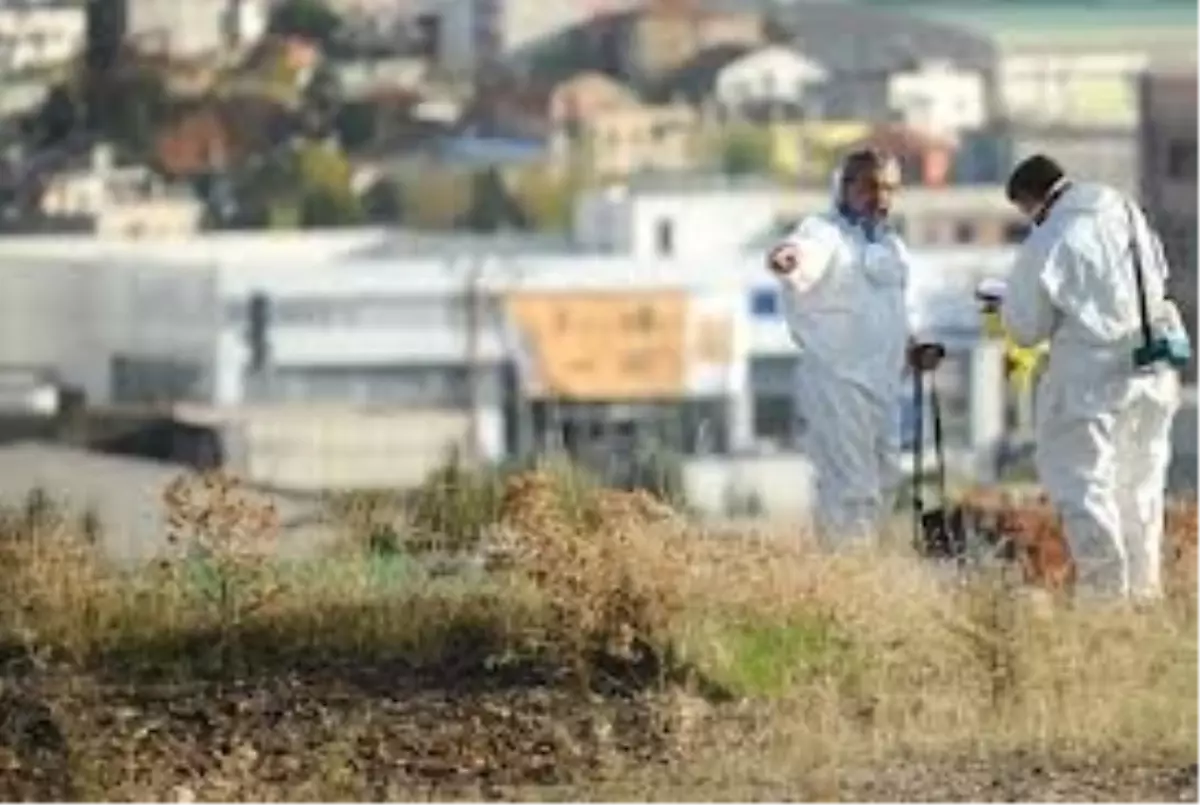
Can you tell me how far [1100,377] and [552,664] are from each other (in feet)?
5.63

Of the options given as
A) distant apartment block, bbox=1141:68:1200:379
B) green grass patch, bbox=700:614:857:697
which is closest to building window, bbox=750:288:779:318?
distant apartment block, bbox=1141:68:1200:379

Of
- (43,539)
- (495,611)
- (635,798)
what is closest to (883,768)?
(635,798)

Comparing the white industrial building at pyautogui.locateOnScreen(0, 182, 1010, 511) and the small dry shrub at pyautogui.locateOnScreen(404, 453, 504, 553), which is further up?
the small dry shrub at pyautogui.locateOnScreen(404, 453, 504, 553)

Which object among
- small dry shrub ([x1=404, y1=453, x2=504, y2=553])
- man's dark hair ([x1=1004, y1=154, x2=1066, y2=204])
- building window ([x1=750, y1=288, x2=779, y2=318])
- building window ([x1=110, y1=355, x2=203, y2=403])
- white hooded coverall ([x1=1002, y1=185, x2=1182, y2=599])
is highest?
man's dark hair ([x1=1004, y1=154, x2=1066, y2=204])

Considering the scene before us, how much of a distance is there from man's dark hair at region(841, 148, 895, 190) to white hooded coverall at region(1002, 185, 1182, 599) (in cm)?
89

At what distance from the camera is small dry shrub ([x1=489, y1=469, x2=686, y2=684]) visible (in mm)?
6805

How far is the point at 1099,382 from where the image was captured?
26.6 ft

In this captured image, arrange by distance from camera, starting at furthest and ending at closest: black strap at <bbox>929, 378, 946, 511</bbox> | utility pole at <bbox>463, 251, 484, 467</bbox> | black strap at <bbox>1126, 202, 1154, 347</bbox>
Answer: utility pole at <bbox>463, 251, 484, 467</bbox>
black strap at <bbox>929, 378, 946, 511</bbox>
black strap at <bbox>1126, 202, 1154, 347</bbox>

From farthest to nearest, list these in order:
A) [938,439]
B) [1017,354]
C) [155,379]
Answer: [155,379]
[938,439]
[1017,354]

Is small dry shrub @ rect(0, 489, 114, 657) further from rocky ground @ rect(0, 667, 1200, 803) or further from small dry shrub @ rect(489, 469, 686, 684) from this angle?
small dry shrub @ rect(489, 469, 686, 684)

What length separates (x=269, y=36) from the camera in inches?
3925

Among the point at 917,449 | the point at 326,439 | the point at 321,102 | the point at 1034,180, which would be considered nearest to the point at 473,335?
the point at 326,439

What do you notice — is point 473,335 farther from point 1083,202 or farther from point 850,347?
point 1083,202

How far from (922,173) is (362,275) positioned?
1992 centimetres
